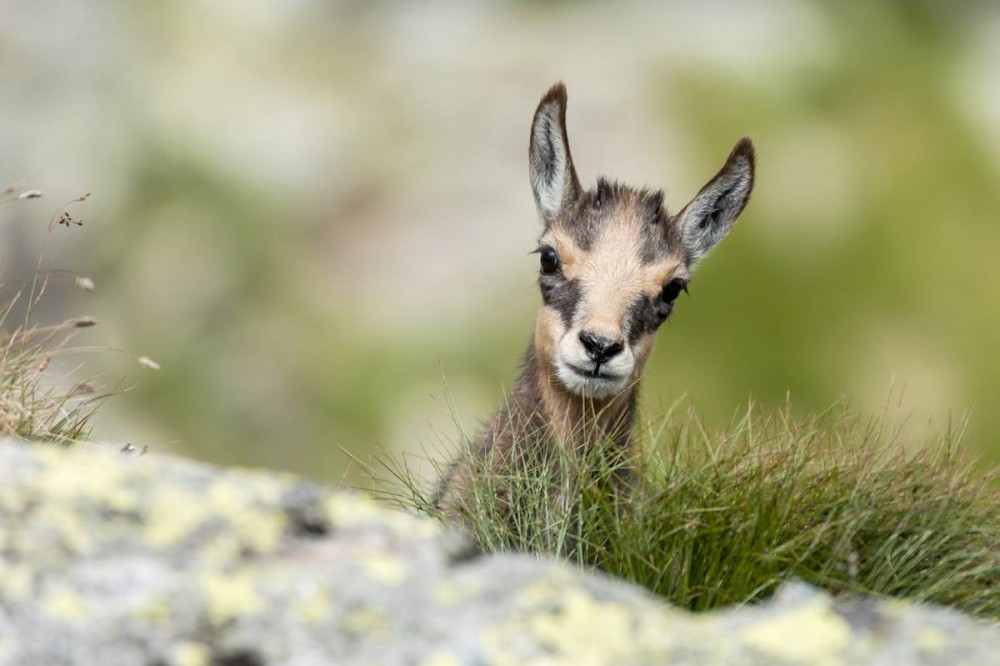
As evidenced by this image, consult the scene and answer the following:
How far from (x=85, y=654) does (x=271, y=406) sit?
23.7m

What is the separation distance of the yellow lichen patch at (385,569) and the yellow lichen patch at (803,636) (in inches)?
39.1

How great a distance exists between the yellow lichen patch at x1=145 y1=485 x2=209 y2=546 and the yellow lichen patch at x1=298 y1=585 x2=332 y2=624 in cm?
44

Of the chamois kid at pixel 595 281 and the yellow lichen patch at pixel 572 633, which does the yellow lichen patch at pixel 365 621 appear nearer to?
the yellow lichen patch at pixel 572 633

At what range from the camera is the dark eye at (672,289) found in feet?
30.7

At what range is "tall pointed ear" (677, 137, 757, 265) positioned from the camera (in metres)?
9.74

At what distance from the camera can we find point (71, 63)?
33312 mm

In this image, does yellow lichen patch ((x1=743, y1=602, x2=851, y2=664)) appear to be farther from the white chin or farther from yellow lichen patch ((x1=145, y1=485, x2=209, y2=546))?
the white chin

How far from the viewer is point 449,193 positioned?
29469mm

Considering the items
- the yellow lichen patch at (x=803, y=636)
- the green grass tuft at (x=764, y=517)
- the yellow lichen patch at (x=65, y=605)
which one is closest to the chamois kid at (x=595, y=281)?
the green grass tuft at (x=764, y=517)

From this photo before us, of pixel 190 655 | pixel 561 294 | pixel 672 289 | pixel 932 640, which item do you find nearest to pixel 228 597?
pixel 190 655

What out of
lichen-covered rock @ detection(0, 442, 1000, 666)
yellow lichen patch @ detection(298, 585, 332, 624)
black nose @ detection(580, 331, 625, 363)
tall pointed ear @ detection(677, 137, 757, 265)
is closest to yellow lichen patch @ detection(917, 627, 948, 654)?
lichen-covered rock @ detection(0, 442, 1000, 666)

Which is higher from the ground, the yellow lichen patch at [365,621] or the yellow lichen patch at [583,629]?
the yellow lichen patch at [583,629]

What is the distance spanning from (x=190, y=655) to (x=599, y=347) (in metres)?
5.04

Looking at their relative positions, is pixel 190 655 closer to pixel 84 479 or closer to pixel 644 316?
pixel 84 479
